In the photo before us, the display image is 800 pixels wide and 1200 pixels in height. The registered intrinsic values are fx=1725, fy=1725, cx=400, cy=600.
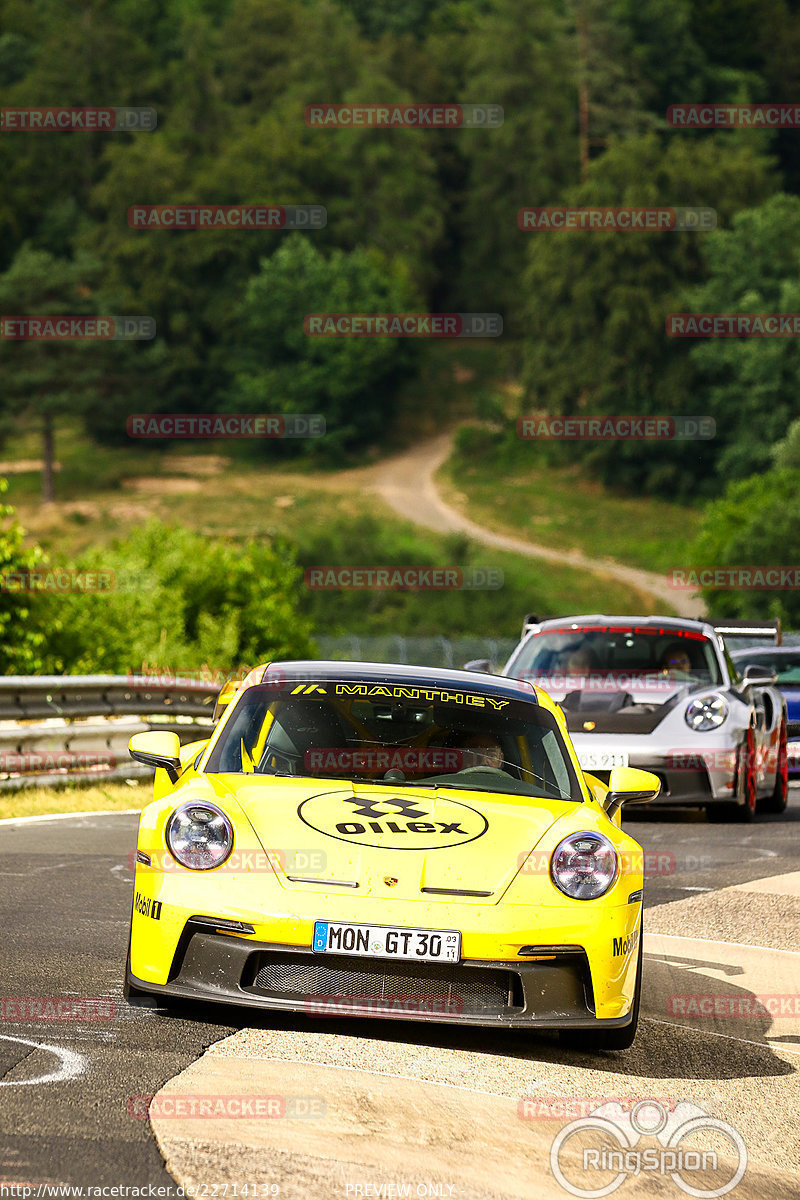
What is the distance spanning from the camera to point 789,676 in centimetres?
1877

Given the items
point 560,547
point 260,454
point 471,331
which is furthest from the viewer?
point 471,331

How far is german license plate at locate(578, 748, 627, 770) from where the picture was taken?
12.8 metres

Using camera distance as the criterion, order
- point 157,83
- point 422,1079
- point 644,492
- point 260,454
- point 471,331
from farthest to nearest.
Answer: point 157,83
point 471,331
point 260,454
point 644,492
point 422,1079

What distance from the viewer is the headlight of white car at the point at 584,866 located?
5.77m

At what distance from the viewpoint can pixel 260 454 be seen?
102m

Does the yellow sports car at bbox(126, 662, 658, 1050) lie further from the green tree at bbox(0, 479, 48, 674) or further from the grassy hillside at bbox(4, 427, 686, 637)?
the grassy hillside at bbox(4, 427, 686, 637)

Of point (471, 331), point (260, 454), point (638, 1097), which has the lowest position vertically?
point (638, 1097)

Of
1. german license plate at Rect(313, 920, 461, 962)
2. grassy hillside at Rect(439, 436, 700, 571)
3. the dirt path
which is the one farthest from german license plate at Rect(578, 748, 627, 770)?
grassy hillside at Rect(439, 436, 700, 571)

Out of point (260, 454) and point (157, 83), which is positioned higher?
point (157, 83)

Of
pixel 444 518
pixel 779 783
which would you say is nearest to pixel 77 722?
pixel 779 783

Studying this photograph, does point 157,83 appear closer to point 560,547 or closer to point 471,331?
point 471,331

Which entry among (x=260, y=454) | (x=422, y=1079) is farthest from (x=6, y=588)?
(x=260, y=454)

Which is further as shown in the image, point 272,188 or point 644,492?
point 272,188

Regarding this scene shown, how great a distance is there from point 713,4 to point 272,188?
134ft
